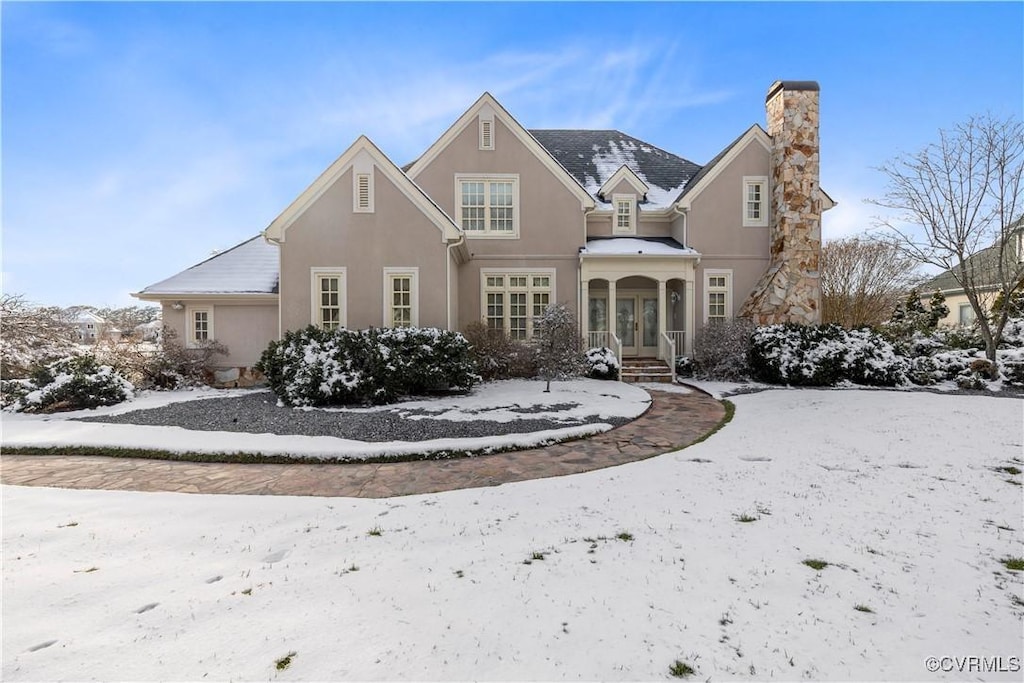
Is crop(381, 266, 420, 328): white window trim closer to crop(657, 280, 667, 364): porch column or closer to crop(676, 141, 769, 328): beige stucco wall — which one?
crop(657, 280, 667, 364): porch column

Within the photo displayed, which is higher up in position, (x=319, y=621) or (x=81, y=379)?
(x=81, y=379)

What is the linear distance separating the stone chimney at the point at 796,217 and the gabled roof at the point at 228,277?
16.6 metres

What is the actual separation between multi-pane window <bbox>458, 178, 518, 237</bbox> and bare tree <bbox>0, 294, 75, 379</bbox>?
12629 millimetres

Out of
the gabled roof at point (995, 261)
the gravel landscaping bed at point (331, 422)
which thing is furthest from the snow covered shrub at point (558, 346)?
the gabled roof at point (995, 261)

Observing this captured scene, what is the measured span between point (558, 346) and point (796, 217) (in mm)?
10853

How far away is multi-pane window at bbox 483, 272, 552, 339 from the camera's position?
15672 mm

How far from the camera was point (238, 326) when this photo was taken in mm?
14008

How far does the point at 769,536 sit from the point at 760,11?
11803 mm

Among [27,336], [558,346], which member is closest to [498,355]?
[558,346]

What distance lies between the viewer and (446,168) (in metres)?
15.4

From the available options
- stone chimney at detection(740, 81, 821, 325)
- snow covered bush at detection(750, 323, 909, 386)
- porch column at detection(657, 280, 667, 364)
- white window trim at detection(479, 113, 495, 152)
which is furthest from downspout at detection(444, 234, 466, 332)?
stone chimney at detection(740, 81, 821, 325)

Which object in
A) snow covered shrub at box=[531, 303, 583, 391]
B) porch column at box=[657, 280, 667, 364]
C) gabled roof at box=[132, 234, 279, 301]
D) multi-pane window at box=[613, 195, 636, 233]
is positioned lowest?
snow covered shrub at box=[531, 303, 583, 391]

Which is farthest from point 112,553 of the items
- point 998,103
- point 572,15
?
point 998,103

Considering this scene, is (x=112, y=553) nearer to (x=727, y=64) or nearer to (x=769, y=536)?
(x=769, y=536)
